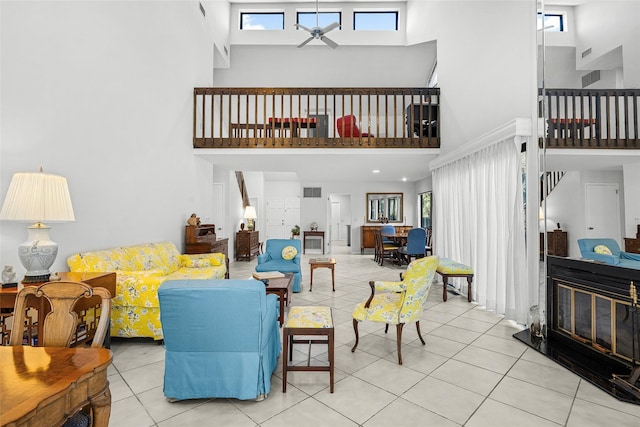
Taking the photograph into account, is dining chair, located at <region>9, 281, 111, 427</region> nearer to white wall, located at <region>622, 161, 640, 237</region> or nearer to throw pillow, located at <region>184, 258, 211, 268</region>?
white wall, located at <region>622, 161, 640, 237</region>

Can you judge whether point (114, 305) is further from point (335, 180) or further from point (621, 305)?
point (335, 180)

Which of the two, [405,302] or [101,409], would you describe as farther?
[405,302]

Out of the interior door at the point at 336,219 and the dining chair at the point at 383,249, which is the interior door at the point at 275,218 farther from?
the dining chair at the point at 383,249

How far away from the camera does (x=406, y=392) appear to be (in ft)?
7.06

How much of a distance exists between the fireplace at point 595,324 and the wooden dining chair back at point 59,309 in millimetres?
3275

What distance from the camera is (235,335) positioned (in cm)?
194

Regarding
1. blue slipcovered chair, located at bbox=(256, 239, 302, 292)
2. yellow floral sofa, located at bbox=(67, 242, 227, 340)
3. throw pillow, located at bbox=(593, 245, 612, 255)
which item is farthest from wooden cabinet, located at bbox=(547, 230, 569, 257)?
yellow floral sofa, located at bbox=(67, 242, 227, 340)

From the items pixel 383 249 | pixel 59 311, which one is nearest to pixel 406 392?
pixel 59 311

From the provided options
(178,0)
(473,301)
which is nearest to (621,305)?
(473,301)

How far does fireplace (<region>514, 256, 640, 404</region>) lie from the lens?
2283 mm

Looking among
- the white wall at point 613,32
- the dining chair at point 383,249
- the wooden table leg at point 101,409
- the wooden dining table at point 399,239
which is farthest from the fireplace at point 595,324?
the wooden dining table at point 399,239

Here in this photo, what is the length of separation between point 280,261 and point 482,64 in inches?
171

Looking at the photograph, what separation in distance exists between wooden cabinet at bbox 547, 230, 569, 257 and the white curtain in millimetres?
283

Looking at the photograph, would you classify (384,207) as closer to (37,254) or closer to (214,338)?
(214,338)
